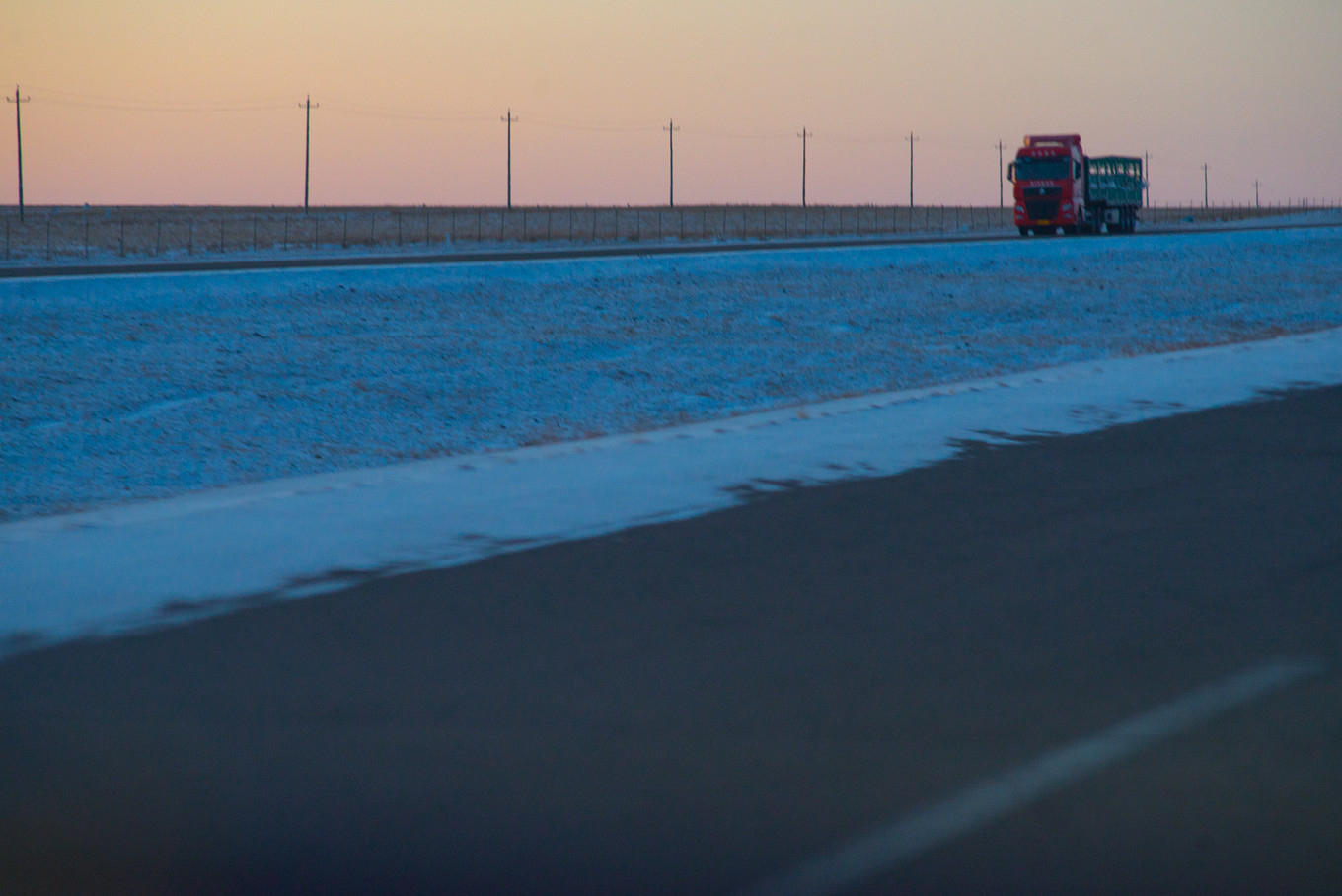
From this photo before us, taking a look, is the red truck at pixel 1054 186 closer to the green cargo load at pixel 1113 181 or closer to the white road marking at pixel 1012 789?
the green cargo load at pixel 1113 181

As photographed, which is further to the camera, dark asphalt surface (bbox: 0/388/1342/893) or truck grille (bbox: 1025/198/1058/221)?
truck grille (bbox: 1025/198/1058/221)

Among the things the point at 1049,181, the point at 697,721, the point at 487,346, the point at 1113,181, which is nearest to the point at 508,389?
the point at 487,346

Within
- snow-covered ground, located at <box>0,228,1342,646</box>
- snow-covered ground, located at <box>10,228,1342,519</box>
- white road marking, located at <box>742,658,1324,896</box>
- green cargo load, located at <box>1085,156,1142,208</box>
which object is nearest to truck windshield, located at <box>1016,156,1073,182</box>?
green cargo load, located at <box>1085,156,1142,208</box>

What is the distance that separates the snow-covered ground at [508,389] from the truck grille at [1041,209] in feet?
56.6

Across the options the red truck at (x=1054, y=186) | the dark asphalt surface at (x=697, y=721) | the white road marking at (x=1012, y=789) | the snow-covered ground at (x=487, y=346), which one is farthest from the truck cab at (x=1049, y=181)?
the white road marking at (x=1012, y=789)

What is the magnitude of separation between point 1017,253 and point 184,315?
23.0 metres

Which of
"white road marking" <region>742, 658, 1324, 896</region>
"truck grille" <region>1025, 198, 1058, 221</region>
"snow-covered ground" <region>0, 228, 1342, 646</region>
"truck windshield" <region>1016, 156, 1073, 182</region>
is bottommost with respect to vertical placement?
"white road marking" <region>742, 658, 1324, 896</region>

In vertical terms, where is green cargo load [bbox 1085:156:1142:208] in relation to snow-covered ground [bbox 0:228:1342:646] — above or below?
above

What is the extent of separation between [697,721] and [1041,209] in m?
53.4

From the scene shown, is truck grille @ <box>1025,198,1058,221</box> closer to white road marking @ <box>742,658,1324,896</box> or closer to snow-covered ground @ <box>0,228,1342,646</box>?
snow-covered ground @ <box>0,228,1342,646</box>

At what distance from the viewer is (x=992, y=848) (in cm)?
432

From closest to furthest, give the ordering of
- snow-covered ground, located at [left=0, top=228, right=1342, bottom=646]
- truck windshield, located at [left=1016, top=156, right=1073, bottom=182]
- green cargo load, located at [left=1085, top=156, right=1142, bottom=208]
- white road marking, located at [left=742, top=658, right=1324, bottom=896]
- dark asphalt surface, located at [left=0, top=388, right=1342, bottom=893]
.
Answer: white road marking, located at [left=742, top=658, right=1324, bottom=896] → dark asphalt surface, located at [left=0, top=388, right=1342, bottom=893] → snow-covered ground, located at [left=0, top=228, right=1342, bottom=646] → truck windshield, located at [left=1016, top=156, right=1073, bottom=182] → green cargo load, located at [left=1085, top=156, right=1142, bottom=208]

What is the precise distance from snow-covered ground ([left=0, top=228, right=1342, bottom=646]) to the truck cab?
1719cm

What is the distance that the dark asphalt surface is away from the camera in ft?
14.1
